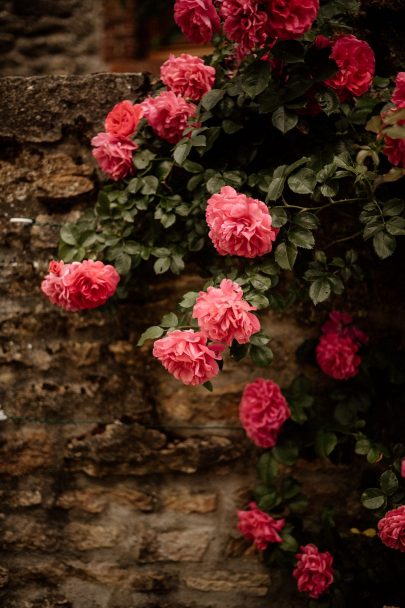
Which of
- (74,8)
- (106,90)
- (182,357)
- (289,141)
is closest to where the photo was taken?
(182,357)

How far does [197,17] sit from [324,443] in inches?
47.9

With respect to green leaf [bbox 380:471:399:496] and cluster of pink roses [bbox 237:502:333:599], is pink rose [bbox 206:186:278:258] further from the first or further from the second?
cluster of pink roses [bbox 237:502:333:599]

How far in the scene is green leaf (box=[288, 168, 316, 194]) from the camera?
133cm

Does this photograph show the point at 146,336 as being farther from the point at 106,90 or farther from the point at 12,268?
the point at 106,90

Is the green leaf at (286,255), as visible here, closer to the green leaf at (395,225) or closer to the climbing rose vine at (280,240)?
the climbing rose vine at (280,240)

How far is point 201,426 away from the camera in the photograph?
5.71 feet

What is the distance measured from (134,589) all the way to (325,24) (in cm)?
180

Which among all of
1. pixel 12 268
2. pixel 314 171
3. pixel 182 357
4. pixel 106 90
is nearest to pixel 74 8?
pixel 106 90

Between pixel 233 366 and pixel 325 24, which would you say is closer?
pixel 325 24

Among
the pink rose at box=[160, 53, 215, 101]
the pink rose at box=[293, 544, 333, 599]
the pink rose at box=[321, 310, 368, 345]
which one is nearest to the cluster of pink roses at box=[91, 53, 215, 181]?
the pink rose at box=[160, 53, 215, 101]

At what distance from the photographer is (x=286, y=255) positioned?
1325mm

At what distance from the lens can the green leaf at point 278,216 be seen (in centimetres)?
131

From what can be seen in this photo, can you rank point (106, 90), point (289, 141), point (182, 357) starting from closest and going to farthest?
point (182, 357) < point (289, 141) < point (106, 90)

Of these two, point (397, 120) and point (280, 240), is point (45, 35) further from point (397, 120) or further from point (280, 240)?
point (397, 120)
